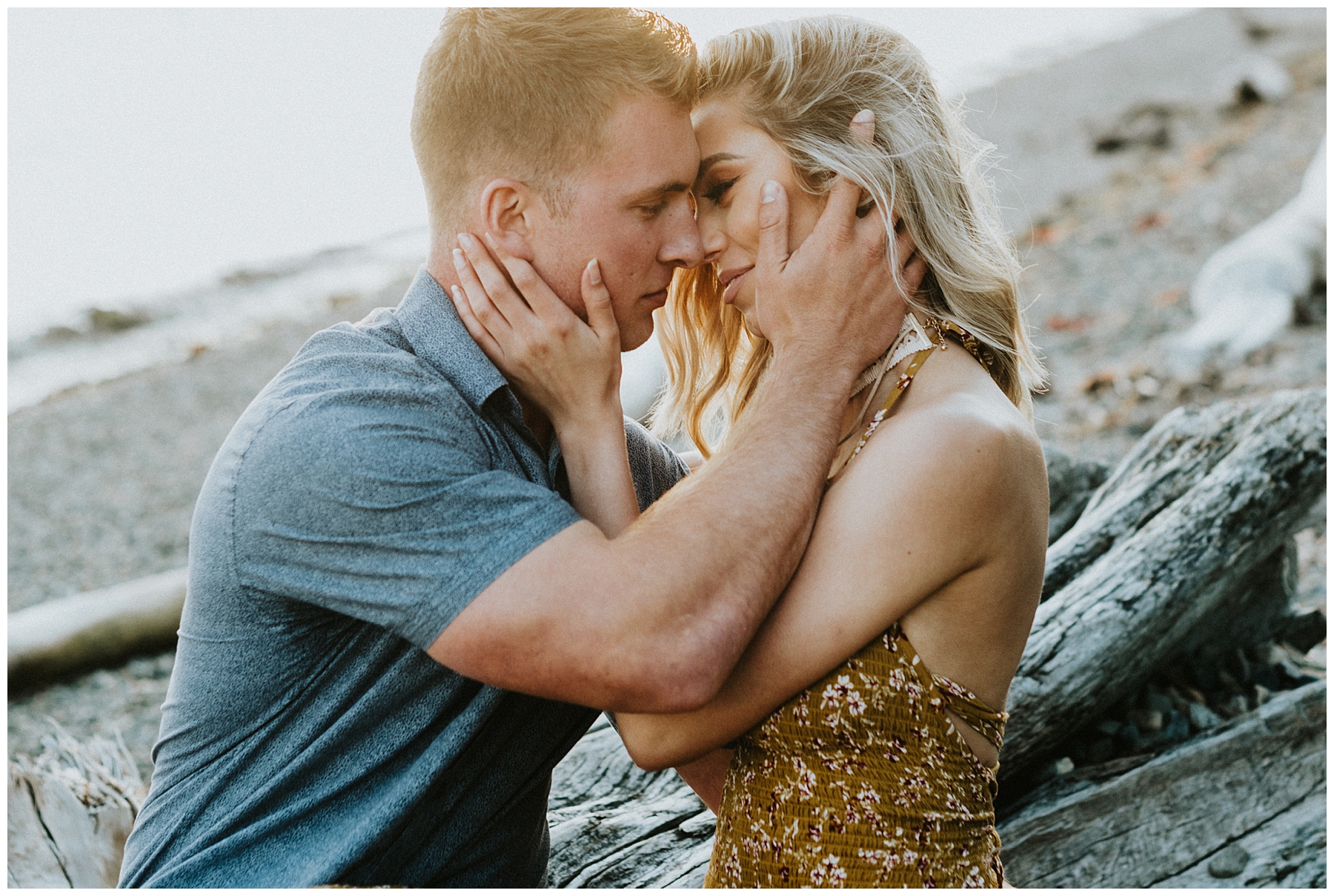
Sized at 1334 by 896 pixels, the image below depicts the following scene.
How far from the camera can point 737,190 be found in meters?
2.70

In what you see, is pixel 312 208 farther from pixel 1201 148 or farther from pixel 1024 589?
pixel 1024 589

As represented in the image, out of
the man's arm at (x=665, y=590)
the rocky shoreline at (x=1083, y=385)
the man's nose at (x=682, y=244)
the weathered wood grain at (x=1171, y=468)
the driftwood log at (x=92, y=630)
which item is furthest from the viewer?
the driftwood log at (x=92, y=630)

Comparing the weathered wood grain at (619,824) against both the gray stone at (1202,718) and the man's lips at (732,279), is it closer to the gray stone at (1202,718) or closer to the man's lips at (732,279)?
the man's lips at (732,279)

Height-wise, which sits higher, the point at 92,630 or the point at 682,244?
the point at 682,244

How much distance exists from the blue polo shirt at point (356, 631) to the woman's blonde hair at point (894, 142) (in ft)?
3.19

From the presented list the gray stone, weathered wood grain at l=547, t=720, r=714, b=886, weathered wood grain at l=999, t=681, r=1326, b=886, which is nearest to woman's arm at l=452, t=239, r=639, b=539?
weathered wood grain at l=547, t=720, r=714, b=886

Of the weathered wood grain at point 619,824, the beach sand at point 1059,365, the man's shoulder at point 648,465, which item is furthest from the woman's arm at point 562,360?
the beach sand at point 1059,365

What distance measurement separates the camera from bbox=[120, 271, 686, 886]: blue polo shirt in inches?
79.0

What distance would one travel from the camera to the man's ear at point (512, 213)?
8.22ft

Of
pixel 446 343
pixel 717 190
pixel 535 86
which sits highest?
pixel 535 86

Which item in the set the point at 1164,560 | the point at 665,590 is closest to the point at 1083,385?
the point at 1164,560

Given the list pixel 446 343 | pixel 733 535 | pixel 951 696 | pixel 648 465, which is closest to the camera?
pixel 733 535

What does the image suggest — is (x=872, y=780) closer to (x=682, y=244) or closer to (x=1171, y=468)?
(x=682, y=244)

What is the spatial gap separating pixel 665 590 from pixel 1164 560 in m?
2.73
